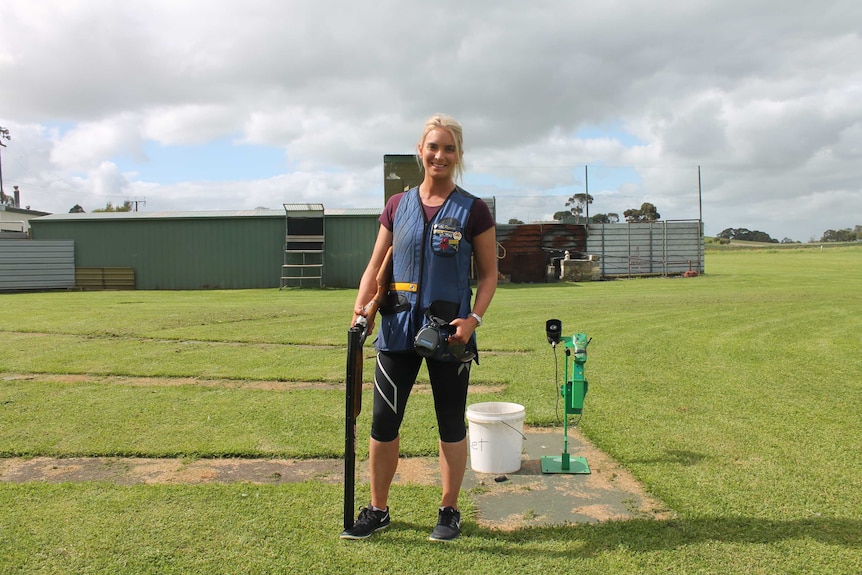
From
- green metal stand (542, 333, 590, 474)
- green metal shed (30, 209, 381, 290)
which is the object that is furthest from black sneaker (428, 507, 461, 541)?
green metal shed (30, 209, 381, 290)

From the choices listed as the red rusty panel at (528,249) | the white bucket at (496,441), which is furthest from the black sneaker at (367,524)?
the red rusty panel at (528,249)

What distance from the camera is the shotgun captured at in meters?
3.36

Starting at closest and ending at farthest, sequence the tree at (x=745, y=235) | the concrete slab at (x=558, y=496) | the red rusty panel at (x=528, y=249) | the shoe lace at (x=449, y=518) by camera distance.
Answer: the shoe lace at (x=449, y=518) → the concrete slab at (x=558, y=496) → the red rusty panel at (x=528, y=249) → the tree at (x=745, y=235)

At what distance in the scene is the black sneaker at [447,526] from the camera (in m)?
3.29

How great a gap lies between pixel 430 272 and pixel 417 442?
2020 mm

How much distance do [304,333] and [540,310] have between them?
5261mm

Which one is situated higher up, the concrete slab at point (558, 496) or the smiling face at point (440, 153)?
the smiling face at point (440, 153)

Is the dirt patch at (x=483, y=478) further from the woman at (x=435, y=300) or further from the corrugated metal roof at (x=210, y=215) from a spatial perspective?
the corrugated metal roof at (x=210, y=215)

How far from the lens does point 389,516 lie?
3570 millimetres

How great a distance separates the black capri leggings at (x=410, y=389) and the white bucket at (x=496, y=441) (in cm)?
89

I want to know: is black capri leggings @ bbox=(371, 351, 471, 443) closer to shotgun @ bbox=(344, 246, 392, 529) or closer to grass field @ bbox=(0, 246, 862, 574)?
shotgun @ bbox=(344, 246, 392, 529)

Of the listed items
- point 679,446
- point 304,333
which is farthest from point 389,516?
point 304,333

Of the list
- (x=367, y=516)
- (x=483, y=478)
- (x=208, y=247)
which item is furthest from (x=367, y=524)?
(x=208, y=247)

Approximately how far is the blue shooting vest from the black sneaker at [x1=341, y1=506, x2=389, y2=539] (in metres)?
0.86
